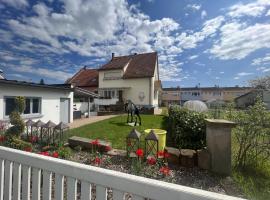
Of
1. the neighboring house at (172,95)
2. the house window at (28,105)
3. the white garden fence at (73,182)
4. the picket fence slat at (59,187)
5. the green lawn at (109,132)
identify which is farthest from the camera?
the neighboring house at (172,95)

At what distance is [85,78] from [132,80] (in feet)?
39.2

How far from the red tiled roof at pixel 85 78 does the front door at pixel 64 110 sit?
18.5 metres

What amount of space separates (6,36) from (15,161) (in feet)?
45.6

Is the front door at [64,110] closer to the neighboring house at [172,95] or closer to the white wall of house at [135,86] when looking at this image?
the white wall of house at [135,86]

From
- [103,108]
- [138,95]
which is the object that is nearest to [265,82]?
[138,95]

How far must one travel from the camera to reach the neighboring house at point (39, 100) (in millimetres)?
10940

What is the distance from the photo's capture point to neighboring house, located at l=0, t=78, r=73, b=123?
10.9 metres

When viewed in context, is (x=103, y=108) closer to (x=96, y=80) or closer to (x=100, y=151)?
(x=96, y=80)

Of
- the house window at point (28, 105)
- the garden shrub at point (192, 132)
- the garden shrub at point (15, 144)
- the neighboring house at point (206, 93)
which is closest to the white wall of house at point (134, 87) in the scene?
the house window at point (28, 105)

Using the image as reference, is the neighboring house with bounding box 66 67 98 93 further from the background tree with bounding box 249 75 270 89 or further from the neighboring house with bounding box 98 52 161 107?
the background tree with bounding box 249 75 270 89

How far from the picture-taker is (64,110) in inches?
652

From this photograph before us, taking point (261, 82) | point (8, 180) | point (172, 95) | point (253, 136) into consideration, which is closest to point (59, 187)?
point (8, 180)

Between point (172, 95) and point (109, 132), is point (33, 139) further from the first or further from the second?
point (172, 95)

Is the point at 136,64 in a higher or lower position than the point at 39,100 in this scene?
higher
